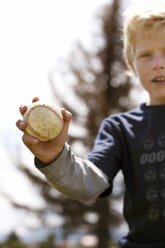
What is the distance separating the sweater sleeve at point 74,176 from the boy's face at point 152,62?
65cm

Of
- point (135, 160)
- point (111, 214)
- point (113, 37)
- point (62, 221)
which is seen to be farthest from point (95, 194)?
point (113, 37)

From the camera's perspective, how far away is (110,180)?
254cm

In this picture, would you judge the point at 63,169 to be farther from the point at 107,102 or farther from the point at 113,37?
the point at 113,37

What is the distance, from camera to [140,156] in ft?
8.53

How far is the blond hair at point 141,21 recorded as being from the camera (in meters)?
2.72

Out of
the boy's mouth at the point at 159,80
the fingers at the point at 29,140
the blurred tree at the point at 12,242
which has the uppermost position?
the boy's mouth at the point at 159,80

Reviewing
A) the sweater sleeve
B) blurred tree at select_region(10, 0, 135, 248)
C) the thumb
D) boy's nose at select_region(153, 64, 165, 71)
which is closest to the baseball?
the thumb

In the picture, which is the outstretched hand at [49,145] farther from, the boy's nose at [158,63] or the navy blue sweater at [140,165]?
the boy's nose at [158,63]

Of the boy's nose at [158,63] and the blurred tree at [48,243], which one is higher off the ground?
the boy's nose at [158,63]

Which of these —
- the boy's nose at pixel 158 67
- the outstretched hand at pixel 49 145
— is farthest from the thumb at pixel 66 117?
the boy's nose at pixel 158 67

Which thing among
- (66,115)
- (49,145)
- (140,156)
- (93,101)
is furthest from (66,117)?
(93,101)

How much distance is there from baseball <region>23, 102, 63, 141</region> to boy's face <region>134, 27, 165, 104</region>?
72 cm

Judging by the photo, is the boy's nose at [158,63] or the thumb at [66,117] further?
the boy's nose at [158,63]

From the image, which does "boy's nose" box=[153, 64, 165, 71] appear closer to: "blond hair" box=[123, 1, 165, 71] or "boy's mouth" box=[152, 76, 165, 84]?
"boy's mouth" box=[152, 76, 165, 84]
